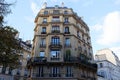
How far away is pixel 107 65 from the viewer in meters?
56.3

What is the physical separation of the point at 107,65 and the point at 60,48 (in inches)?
1050

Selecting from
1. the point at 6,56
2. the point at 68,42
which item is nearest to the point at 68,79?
the point at 68,42

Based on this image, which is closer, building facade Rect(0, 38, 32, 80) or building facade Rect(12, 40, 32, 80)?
building facade Rect(0, 38, 32, 80)

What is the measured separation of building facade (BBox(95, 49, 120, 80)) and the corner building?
16.8 m

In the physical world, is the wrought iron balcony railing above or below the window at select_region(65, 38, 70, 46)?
below

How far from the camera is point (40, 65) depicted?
3381 centimetres

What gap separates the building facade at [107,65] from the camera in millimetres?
55681

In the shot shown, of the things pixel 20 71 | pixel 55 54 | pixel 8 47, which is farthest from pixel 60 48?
pixel 20 71

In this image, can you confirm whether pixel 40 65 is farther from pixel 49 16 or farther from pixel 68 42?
pixel 49 16

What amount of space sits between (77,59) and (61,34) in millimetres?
6056

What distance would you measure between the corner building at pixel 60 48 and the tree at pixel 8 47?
39.0 ft

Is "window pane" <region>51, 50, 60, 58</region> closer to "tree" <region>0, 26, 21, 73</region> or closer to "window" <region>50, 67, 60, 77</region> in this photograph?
"window" <region>50, 67, 60, 77</region>

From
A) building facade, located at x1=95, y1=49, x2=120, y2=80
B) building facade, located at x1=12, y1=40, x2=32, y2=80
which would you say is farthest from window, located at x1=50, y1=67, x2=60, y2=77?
building facade, located at x1=95, y1=49, x2=120, y2=80

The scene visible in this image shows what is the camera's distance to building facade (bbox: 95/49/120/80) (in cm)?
5568
